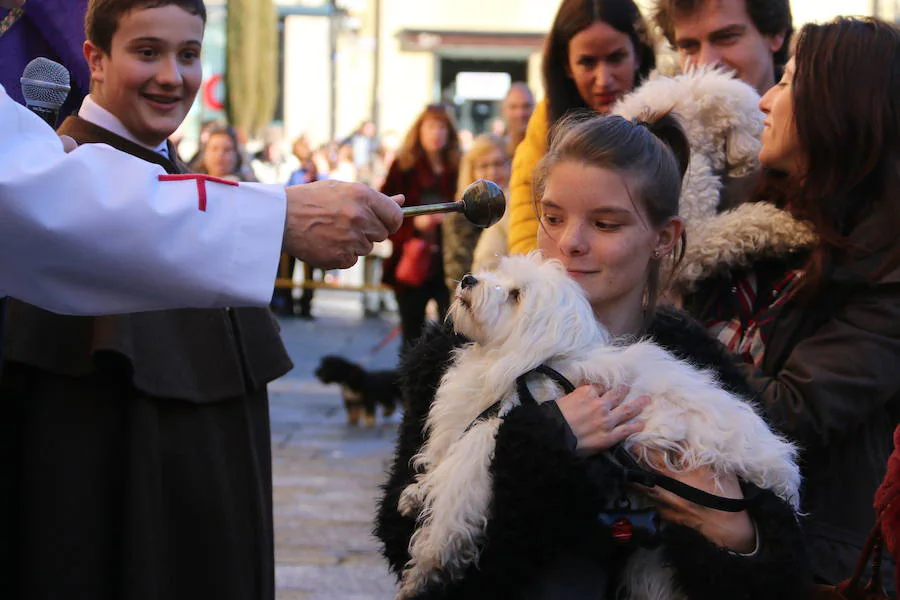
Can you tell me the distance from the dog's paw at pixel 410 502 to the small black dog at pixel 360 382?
18.6ft

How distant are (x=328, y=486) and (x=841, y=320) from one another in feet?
13.8

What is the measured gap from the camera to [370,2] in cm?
2658

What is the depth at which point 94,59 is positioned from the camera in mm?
2850

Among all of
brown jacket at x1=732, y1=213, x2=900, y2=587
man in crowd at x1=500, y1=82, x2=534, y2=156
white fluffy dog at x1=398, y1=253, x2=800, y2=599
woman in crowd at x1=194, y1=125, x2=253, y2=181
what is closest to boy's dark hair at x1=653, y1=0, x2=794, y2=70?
brown jacket at x1=732, y1=213, x2=900, y2=587

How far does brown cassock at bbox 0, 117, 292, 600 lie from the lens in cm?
250

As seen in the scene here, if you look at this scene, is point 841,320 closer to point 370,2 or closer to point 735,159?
point 735,159

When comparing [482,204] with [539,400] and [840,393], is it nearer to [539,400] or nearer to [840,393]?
[539,400]

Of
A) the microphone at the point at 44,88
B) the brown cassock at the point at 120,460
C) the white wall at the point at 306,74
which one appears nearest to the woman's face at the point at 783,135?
the brown cassock at the point at 120,460

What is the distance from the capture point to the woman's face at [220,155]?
359 inches

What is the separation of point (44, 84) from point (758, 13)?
212 centimetres

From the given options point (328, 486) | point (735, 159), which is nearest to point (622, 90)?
point (735, 159)

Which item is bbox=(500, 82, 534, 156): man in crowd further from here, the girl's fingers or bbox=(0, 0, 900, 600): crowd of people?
the girl's fingers

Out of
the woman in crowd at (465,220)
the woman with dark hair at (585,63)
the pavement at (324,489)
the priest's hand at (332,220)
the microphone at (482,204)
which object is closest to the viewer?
the priest's hand at (332,220)

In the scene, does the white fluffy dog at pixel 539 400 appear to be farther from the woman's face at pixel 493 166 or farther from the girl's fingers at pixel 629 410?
the woman's face at pixel 493 166
